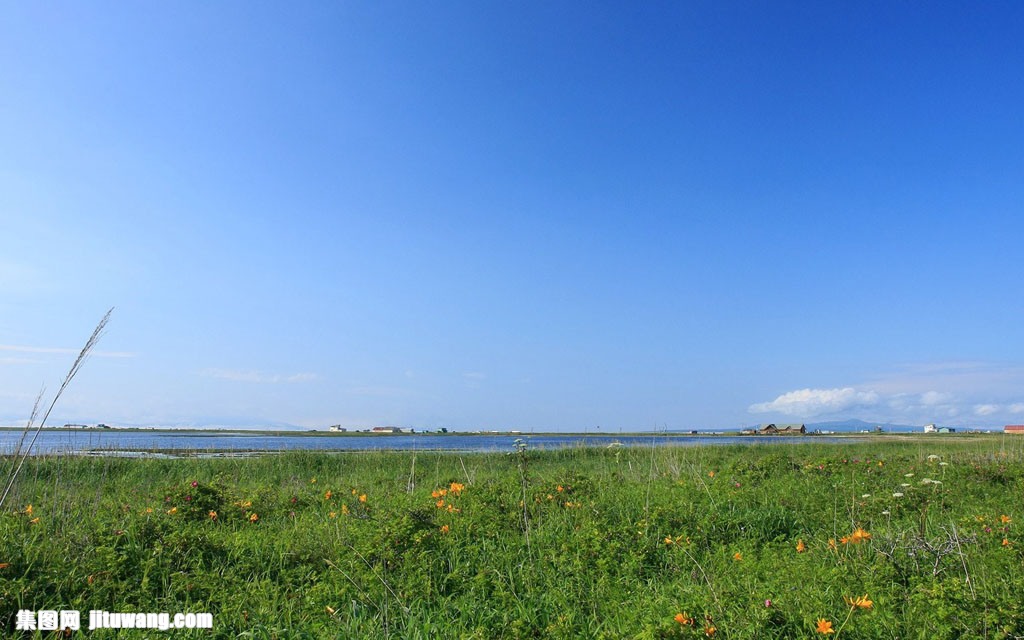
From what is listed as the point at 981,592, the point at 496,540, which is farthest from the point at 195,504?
the point at 981,592

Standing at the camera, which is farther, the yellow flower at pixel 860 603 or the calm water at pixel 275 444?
the calm water at pixel 275 444

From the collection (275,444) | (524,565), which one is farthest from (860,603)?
(275,444)

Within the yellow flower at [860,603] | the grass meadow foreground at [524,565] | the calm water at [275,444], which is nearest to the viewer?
the yellow flower at [860,603]

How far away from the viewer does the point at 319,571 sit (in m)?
4.87

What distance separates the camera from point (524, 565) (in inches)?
197

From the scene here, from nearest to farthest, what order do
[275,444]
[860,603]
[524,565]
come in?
[860,603] < [524,565] < [275,444]

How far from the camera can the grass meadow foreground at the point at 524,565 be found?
3561mm

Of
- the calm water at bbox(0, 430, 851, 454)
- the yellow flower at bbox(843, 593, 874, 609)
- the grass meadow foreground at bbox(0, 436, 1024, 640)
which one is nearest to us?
the yellow flower at bbox(843, 593, 874, 609)

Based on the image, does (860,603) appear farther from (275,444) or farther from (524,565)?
(275,444)

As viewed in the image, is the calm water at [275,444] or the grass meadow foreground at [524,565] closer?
the grass meadow foreground at [524,565]

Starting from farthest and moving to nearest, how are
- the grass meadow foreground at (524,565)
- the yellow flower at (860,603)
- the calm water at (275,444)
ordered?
the calm water at (275,444), the grass meadow foreground at (524,565), the yellow flower at (860,603)

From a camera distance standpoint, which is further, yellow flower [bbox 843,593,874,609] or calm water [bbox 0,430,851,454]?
calm water [bbox 0,430,851,454]

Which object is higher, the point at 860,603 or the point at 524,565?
the point at 860,603

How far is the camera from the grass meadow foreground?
356cm
